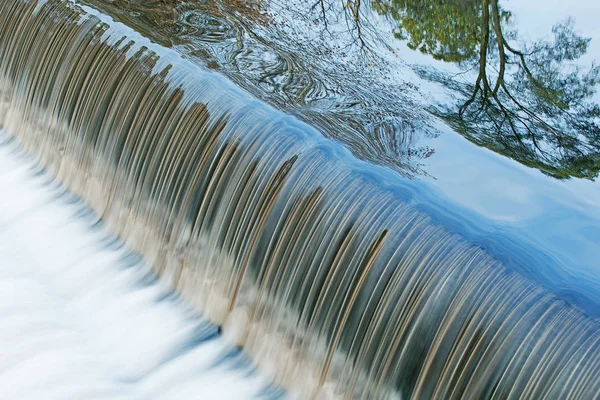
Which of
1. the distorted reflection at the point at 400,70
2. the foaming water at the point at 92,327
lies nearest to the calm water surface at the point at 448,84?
the distorted reflection at the point at 400,70

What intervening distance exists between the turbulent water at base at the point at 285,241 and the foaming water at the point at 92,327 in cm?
10

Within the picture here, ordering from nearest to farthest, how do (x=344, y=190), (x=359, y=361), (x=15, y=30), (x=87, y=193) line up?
(x=359, y=361)
(x=344, y=190)
(x=87, y=193)
(x=15, y=30)

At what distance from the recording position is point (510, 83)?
13.3ft

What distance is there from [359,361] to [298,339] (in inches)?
12.5

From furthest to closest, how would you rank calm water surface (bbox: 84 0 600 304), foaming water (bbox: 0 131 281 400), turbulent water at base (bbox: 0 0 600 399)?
foaming water (bbox: 0 131 281 400), calm water surface (bbox: 84 0 600 304), turbulent water at base (bbox: 0 0 600 399)

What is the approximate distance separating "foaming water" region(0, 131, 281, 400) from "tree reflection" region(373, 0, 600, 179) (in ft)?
5.16

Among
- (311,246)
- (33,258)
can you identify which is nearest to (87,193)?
(33,258)

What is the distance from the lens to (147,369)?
3322 mm

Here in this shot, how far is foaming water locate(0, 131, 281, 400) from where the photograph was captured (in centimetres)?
319

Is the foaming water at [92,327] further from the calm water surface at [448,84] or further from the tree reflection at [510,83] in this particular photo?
the tree reflection at [510,83]

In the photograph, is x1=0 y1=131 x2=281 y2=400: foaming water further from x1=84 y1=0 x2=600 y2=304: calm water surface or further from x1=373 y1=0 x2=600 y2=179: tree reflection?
x1=373 y1=0 x2=600 y2=179: tree reflection

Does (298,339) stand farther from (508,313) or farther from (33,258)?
(33,258)

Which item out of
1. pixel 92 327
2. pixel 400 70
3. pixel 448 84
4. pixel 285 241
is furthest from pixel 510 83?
pixel 92 327

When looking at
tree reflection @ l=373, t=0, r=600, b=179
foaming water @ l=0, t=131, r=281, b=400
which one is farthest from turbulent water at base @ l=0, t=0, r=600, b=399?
tree reflection @ l=373, t=0, r=600, b=179
